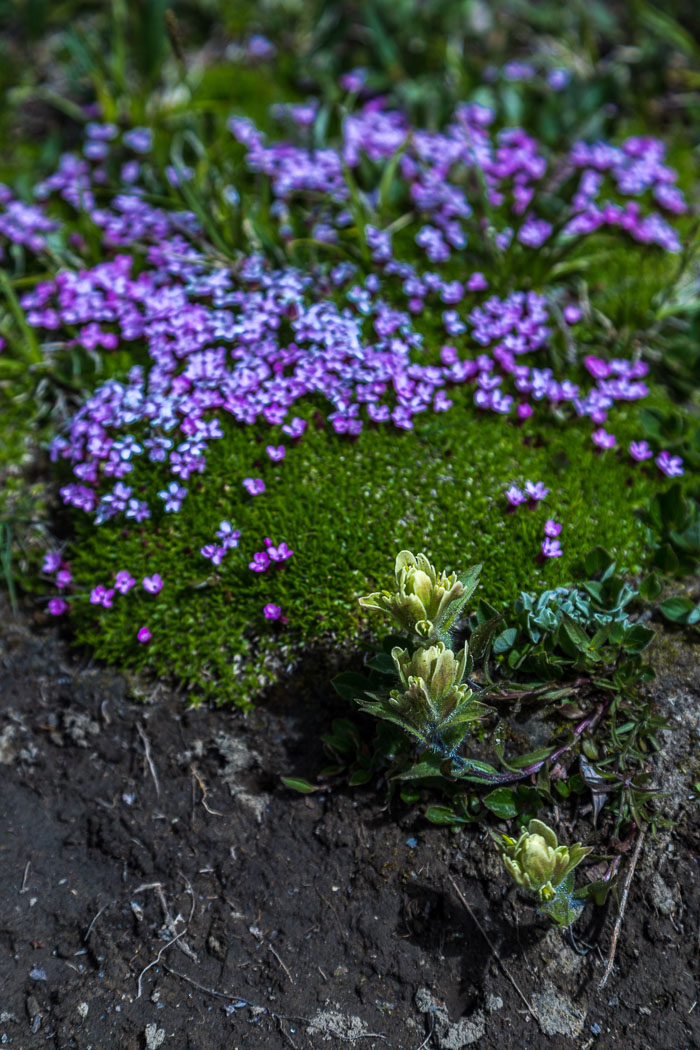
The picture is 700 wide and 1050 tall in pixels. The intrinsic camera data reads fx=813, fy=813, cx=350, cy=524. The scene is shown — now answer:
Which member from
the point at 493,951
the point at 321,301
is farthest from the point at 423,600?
the point at 321,301

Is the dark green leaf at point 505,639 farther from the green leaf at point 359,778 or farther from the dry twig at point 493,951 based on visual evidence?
the dry twig at point 493,951

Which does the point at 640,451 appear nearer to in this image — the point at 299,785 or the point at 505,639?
the point at 505,639

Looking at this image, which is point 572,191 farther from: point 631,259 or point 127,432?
point 127,432

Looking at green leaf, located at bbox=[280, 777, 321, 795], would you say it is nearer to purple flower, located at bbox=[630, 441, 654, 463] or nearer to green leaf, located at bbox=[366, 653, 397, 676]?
green leaf, located at bbox=[366, 653, 397, 676]

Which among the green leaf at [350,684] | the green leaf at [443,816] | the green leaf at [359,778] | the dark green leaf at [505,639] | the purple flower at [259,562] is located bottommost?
the green leaf at [359,778]

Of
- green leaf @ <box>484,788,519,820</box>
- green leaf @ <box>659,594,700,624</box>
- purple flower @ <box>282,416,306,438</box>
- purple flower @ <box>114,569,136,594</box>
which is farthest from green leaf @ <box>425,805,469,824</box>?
purple flower @ <box>282,416,306,438</box>

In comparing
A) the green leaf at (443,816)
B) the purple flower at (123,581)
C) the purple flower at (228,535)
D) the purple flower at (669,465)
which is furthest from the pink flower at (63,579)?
the purple flower at (669,465)
